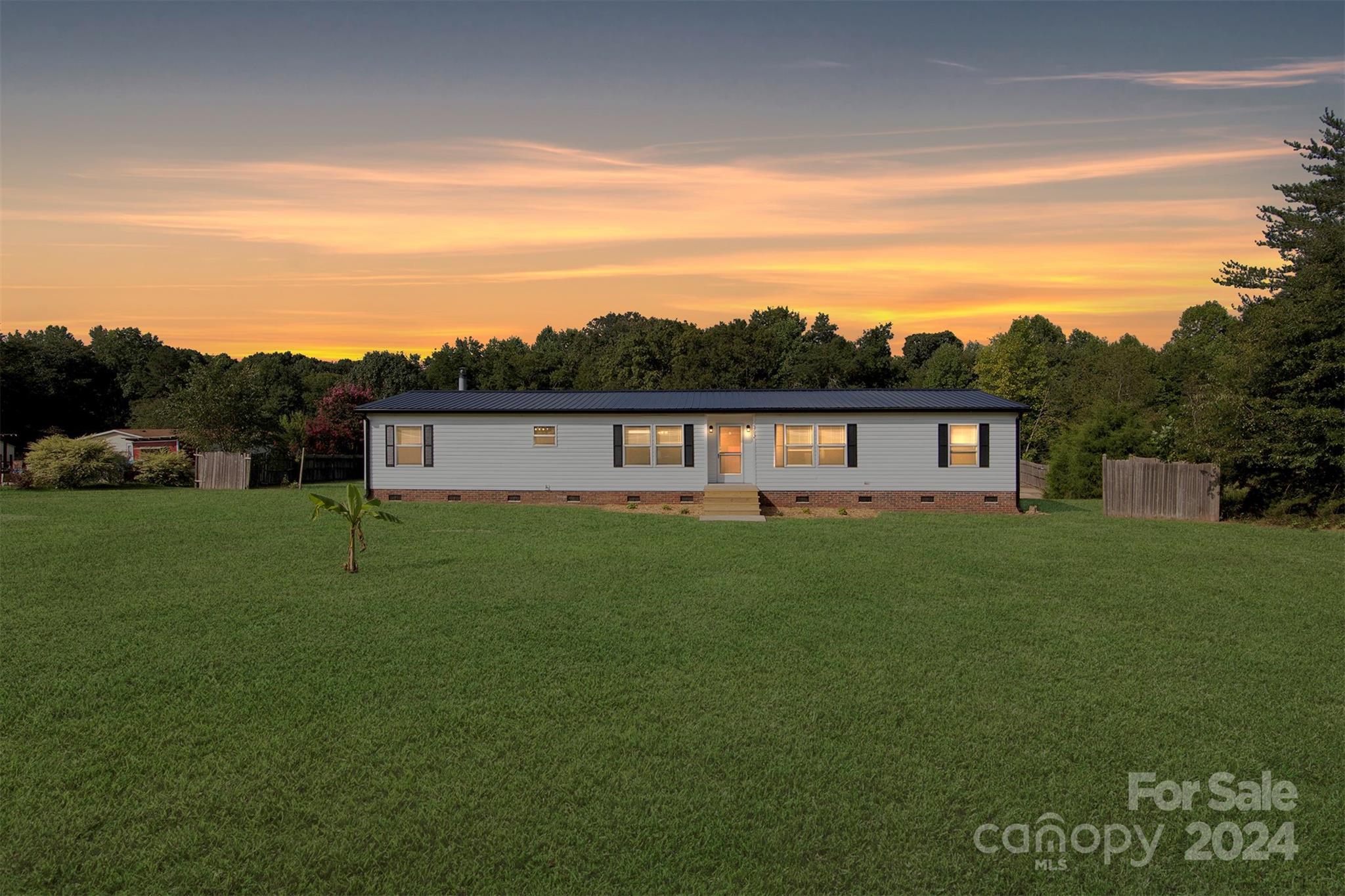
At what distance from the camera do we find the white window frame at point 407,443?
24109mm

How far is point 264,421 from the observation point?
34.2m

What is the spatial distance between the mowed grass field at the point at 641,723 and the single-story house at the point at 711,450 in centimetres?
1045

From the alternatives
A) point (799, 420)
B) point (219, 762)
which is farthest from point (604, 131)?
point (219, 762)

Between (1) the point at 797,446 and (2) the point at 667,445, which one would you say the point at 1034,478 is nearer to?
(1) the point at 797,446

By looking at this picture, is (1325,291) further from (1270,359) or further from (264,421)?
(264,421)

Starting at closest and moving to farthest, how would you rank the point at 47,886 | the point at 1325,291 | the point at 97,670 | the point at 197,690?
the point at 47,886 < the point at 197,690 < the point at 97,670 < the point at 1325,291

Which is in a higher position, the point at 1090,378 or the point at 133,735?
the point at 1090,378

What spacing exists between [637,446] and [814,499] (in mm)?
5102

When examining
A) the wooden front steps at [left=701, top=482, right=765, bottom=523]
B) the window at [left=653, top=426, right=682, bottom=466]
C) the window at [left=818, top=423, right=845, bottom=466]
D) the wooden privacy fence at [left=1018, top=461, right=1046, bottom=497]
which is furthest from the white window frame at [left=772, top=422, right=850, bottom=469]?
the wooden privacy fence at [left=1018, top=461, right=1046, bottom=497]

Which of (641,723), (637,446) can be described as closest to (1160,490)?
(637,446)

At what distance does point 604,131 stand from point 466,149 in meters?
3.33

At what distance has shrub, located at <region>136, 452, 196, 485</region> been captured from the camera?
29984 mm

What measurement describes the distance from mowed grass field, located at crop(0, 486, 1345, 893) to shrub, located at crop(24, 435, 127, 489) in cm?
1883

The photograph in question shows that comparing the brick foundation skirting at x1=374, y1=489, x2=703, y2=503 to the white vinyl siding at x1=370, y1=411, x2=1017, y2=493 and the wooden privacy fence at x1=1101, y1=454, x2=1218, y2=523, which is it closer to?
the white vinyl siding at x1=370, y1=411, x2=1017, y2=493
